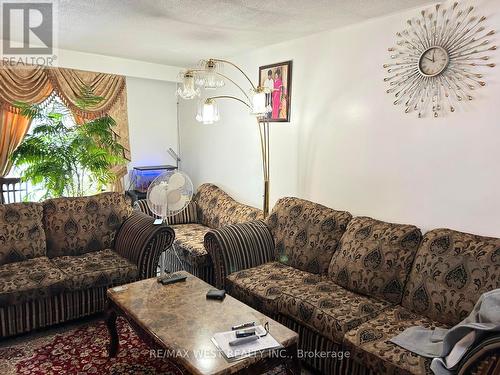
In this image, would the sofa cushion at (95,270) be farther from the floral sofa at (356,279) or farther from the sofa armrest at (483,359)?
the sofa armrest at (483,359)

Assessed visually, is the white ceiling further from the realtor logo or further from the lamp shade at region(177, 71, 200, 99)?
the lamp shade at region(177, 71, 200, 99)

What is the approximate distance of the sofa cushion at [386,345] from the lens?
5.44 feet

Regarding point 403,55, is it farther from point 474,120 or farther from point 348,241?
point 348,241

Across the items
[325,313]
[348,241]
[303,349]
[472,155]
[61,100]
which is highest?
[61,100]

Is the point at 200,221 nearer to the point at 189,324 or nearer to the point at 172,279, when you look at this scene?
the point at 172,279

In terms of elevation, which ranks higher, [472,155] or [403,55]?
[403,55]

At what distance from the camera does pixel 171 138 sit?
17.2 feet

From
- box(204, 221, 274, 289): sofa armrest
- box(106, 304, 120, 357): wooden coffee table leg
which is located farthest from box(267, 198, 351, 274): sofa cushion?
box(106, 304, 120, 357): wooden coffee table leg

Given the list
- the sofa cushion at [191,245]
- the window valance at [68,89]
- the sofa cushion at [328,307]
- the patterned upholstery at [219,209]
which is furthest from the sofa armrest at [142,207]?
the sofa cushion at [328,307]

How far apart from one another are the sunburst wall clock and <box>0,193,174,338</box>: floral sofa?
2180mm

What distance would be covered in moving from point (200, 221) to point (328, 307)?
237 centimetres

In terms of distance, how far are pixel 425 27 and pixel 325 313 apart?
6.56 ft

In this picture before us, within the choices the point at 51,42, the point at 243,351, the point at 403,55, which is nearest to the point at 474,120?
the point at 403,55

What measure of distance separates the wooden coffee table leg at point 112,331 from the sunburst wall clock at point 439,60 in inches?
95.7
